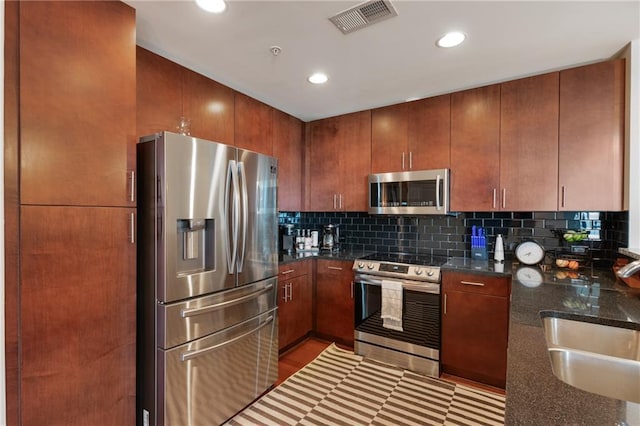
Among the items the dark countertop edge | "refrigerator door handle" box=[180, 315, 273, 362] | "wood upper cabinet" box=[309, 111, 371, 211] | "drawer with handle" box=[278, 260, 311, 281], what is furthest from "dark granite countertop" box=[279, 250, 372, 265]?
the dark countertop edge

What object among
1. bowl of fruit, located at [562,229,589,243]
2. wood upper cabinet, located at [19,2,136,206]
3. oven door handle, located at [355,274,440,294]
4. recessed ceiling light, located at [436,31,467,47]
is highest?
recessed ceiling light, located at [436,31,467,47]

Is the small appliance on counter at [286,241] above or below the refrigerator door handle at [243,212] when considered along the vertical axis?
below

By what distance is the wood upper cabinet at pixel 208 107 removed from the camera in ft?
7.32

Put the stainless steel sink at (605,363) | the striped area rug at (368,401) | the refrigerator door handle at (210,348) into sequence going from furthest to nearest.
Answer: the striped area rug at (368,401)
the refrigerator door handle at (210,348)
the stainless steel sink at (605,363)

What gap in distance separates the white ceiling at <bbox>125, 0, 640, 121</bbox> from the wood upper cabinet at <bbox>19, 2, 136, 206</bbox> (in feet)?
0.84

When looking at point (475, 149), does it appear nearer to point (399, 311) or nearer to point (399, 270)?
point (399, 270)

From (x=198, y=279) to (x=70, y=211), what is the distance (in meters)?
0.69

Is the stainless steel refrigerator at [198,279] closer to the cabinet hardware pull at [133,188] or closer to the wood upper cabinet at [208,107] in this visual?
the cabinet hardware pull at [133,188]

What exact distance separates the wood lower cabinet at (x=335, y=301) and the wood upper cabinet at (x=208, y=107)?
1522 millimetres

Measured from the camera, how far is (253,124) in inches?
111

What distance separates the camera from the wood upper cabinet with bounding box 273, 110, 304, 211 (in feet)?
10.4

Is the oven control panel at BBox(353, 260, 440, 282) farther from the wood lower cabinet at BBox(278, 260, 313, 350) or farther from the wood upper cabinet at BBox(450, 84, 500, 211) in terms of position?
the wood upper cabinet at BBox(450, 84, 500, 211)

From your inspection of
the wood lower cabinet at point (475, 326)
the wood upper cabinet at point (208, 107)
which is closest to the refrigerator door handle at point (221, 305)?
the wood upper cabinet at point (208, 107)

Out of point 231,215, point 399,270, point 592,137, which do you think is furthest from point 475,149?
point 231,215
